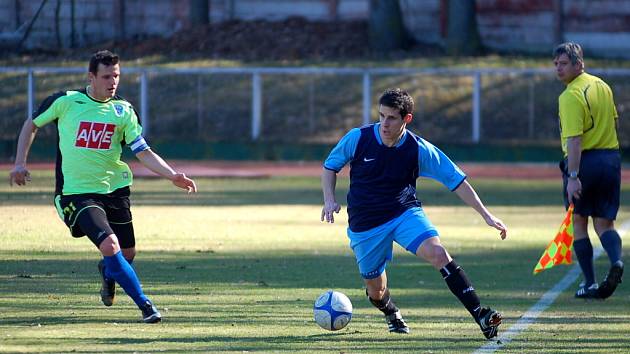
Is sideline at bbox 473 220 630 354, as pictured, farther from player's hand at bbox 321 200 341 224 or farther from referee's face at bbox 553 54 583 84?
referee's face at bbox 553 54 583 84

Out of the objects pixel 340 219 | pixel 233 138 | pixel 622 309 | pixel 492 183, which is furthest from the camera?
pixel 233 138

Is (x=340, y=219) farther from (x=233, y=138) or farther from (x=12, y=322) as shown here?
(x=233, y=138)

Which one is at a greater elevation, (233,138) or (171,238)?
(171,238)

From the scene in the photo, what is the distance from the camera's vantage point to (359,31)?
39000 mm

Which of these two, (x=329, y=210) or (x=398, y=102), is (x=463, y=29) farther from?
(x=329, y=210)

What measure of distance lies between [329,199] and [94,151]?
1932 mm

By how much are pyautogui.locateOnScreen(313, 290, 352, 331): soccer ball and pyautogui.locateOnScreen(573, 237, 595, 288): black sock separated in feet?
10.8

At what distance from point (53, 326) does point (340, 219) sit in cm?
1044

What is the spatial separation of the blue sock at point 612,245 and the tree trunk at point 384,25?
1054 inches

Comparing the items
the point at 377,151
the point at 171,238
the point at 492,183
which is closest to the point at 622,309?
the point at 377,151

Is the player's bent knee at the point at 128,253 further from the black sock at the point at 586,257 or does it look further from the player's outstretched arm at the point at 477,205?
the black sock at the point at 586,257

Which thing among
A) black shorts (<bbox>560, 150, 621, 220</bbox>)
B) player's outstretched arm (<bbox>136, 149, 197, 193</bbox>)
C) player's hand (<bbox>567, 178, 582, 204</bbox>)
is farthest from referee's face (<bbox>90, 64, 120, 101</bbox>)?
black shorts (<bbox>560, 150, 621, 220</bbox>)

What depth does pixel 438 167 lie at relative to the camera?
8.98 metres

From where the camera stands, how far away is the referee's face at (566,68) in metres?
11.0
